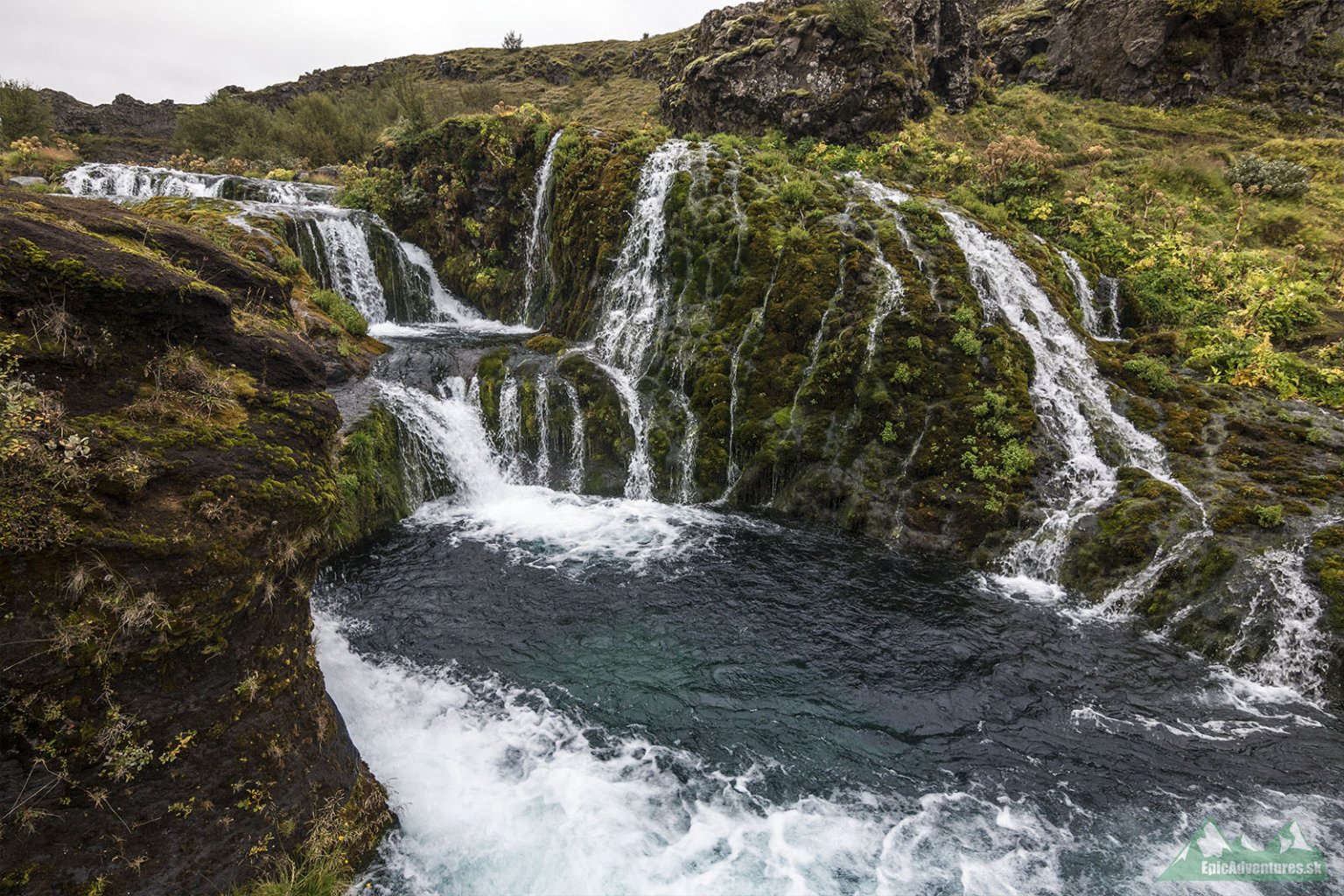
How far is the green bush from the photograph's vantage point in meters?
17.2

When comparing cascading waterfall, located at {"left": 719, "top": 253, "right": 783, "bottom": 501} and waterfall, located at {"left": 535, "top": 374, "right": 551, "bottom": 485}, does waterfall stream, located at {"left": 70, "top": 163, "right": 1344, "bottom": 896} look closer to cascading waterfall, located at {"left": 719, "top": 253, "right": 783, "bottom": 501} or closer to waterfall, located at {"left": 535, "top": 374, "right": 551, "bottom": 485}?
cascading waterfall, located at {"left": 719, "top": 253, "right": 783, "bottom": 501}

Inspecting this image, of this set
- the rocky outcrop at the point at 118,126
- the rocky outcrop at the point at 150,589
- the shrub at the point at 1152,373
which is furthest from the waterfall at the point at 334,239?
the rocky outcrop at the point at 118,126

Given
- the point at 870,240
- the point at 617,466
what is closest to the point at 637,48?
the point at 870,240

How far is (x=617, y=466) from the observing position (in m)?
15.5

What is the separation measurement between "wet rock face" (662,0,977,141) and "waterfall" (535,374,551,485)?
2050 cm

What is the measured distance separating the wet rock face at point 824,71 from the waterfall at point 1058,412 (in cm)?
1362

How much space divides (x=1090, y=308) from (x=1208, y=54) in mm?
25852

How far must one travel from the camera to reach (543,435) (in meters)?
15.9

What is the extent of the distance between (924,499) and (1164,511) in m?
4.15

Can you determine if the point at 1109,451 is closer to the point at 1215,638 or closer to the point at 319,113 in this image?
the point at 1215,638

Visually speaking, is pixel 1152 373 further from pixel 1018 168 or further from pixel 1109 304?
pixel 1018 168

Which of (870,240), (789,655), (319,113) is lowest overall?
(789,655)

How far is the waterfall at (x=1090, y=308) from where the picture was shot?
57.1 feet

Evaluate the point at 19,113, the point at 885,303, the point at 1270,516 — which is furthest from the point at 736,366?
the point at 19,113
